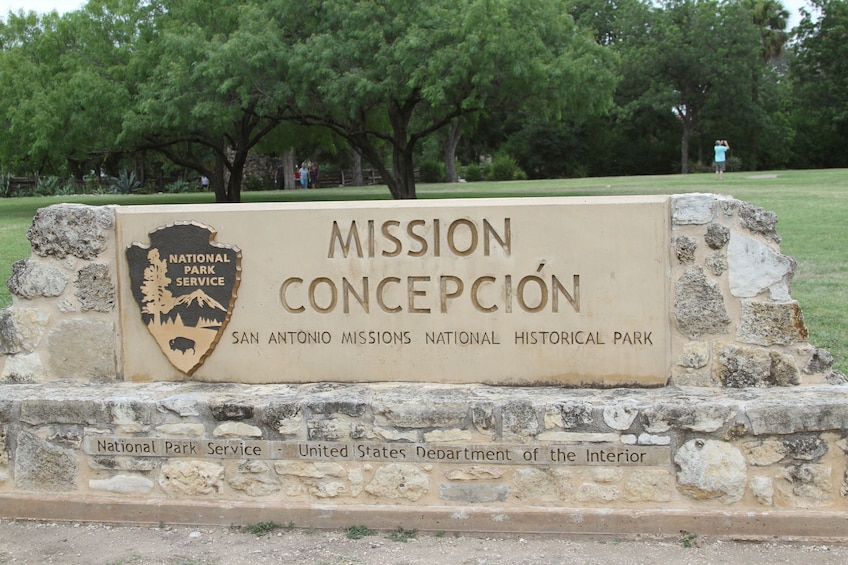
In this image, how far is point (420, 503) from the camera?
4211 millimetres

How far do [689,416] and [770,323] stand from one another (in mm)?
602

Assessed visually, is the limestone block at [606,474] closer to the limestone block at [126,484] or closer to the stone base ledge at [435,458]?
the stone base ledge at [435,458]

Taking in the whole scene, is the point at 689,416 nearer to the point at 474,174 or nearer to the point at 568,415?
Answer: the point at 568,415

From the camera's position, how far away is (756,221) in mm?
4160

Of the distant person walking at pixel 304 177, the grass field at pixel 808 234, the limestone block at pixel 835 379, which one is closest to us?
the limestone block at pixel 835 379

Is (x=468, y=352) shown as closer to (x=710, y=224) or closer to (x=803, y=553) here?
(x=710, y=224)

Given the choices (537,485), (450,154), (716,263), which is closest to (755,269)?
(716,263)

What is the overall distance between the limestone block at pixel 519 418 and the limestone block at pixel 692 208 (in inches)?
42.4

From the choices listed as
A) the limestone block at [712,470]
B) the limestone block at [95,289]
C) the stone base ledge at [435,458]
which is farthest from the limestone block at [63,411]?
the limestone block at [712,470]

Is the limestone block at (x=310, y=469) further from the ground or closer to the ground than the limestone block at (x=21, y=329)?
closer to the ground

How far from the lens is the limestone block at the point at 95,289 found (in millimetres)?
4613

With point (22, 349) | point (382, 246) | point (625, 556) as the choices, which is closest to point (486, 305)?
point (382, 246)

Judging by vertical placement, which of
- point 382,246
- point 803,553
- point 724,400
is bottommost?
point 803,553

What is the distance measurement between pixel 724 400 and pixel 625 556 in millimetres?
800
